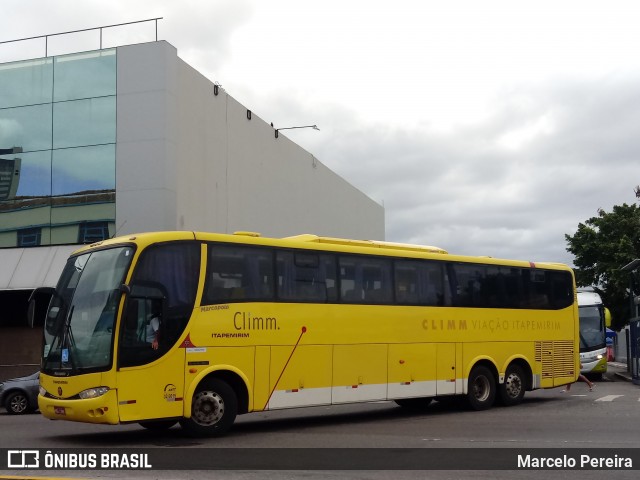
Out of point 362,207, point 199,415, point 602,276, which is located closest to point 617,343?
point 602,276

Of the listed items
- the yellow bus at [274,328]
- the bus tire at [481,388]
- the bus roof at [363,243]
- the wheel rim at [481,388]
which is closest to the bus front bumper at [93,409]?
the yellow bus at [274,328]

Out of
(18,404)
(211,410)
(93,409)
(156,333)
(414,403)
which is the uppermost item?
(156,333)

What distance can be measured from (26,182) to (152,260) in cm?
1839

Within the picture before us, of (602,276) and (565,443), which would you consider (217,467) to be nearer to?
(565,443)

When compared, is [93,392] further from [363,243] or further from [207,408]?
[363,243]

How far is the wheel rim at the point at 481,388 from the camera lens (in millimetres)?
18672

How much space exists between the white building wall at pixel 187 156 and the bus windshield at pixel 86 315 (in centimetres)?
1414

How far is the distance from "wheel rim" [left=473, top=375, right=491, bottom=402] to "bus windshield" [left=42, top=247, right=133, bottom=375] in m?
9.07

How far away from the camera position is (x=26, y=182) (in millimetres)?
29672

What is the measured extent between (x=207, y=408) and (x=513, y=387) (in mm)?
8738

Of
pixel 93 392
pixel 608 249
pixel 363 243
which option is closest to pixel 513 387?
pixel 363 243

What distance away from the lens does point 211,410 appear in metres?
13.6

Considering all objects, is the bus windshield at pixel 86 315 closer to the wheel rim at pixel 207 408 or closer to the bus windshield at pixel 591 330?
the wheel rim at pixel 207 408

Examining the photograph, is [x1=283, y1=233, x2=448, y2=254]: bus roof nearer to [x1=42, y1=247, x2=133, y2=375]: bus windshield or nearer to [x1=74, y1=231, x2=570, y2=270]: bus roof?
[x1=74, y1=231, x2=570, y2=270]: bus roof
